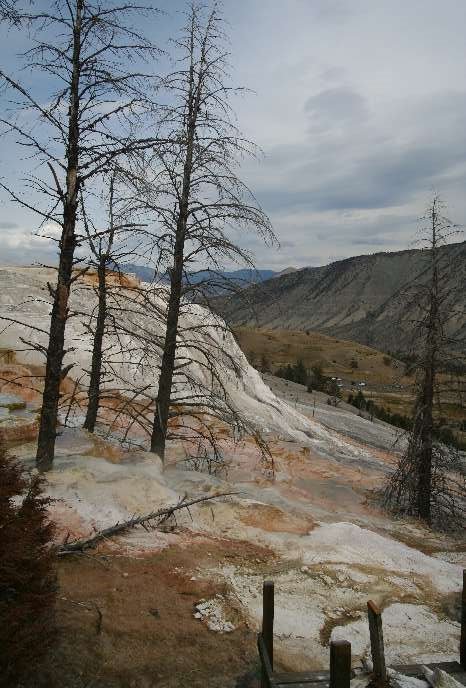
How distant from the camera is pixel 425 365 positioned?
14266mm

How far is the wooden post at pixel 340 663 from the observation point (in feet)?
11.1

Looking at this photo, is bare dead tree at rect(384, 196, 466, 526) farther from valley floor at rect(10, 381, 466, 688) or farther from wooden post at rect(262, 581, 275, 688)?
wooden post at rect(262, 581, 275, 688)

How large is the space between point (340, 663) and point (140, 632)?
8.81 feet

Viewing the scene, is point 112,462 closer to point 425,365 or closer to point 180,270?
point 180,270

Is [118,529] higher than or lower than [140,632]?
higher

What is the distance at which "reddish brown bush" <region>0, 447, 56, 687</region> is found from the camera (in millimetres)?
3609

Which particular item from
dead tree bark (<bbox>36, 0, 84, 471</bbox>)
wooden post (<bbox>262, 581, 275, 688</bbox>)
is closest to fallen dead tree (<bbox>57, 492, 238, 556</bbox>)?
dead tree bark (<bbox>36, 0, 84, 471</bbox>)

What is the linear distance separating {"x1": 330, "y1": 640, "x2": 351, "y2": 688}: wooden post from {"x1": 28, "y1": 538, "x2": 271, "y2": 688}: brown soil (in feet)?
5.69

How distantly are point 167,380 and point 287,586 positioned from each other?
508cm

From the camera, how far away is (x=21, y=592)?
156 inches

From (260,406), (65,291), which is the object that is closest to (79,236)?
(65,291)

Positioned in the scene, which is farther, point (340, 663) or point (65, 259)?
point (65, 259)

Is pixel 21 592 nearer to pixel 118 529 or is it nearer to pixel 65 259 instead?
pixel 118 529

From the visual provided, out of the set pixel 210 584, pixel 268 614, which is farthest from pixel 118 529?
pixel 268 614
